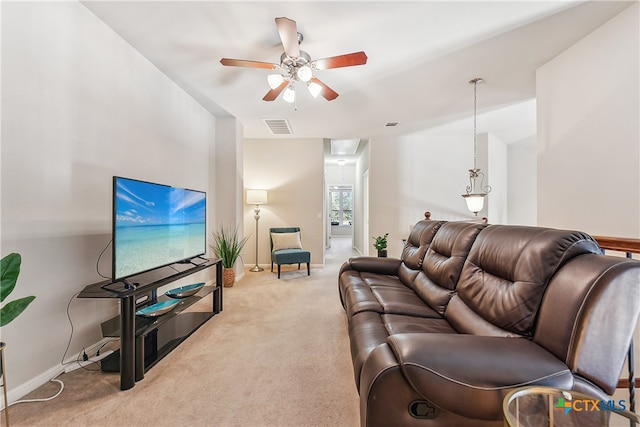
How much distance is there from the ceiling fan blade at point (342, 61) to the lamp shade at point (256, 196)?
3178mm

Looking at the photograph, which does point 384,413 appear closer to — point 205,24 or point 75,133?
point 75,133

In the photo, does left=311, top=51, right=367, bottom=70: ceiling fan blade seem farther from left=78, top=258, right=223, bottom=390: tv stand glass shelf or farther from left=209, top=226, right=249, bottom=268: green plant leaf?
left=209, top=226, right=249, bottom=268: green plant leaf

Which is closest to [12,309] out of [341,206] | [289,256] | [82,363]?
[82,363]

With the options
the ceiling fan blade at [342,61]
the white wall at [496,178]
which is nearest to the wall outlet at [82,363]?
the ceiling fan blade at [342,61]

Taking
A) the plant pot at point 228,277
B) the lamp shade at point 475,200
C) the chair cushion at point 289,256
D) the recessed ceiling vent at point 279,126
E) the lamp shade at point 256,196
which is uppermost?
the recessed ceiling vent at point 279,126

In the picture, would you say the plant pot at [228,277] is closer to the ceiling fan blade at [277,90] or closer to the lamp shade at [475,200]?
the ceiling fan blade at [277,90]

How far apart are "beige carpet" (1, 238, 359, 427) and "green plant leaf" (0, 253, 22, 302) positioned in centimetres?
88

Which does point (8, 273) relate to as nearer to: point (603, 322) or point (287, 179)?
point (603, 322)

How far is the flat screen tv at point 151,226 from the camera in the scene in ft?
6.05

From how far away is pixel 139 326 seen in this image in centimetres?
196

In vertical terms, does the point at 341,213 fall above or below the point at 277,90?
below

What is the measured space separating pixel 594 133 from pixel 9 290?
3.87 metres

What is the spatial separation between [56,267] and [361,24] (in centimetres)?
283

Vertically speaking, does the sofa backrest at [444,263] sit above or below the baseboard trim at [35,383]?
above
